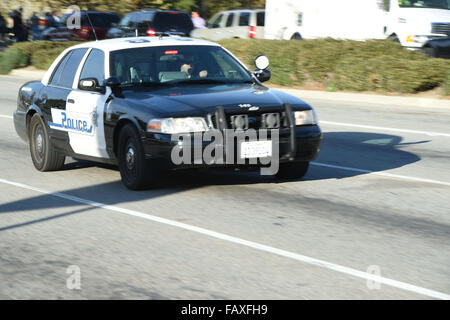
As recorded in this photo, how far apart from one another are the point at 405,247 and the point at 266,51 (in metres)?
17.4

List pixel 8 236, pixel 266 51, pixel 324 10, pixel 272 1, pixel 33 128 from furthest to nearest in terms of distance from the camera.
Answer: pixel 272 1 → pixel 324 10 → pixel 266 51 → pixel 33 128 → pixel 8 236

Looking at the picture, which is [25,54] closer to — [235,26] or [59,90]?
[235,26]

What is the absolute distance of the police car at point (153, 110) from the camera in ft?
28.0

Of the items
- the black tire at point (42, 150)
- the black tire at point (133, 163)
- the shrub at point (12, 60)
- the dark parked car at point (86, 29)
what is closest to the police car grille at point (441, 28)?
the black tire at point (42, 150)

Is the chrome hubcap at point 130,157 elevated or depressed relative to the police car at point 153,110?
depressed

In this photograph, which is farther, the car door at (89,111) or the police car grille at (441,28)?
the police car grille at (441,28)

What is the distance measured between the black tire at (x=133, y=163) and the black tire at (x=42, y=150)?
1.74 m

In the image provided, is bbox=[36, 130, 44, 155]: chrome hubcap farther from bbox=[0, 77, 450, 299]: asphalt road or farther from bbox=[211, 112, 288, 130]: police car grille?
bbox=[211, 112, 288, 130]: police car grille

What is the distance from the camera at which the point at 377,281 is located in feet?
18.5

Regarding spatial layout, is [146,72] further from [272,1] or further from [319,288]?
[272,1]

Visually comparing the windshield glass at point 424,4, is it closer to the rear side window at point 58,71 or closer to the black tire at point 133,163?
the rear side window at point 58,71

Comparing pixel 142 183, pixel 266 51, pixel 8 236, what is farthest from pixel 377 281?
pixel 266 51
